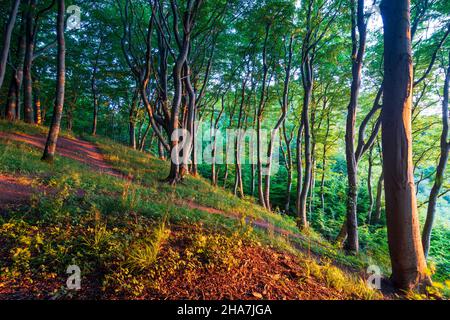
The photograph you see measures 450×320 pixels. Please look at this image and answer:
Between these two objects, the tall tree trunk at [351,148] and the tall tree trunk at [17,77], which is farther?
the tall tree trunk at [17,77]

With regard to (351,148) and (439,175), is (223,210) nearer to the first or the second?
(351,148)

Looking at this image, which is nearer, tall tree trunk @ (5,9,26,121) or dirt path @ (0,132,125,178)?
dirt path @ (0,132,125,178)

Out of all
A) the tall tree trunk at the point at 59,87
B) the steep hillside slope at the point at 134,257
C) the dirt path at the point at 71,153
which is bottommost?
the steep hillside slope at the point at 134,257

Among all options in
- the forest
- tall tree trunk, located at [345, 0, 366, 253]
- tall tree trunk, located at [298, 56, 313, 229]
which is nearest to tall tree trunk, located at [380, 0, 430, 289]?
the forest

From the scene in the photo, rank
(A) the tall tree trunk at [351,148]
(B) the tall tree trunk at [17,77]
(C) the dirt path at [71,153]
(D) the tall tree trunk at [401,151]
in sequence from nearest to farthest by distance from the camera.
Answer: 1. (D) the tall tree trunk at [401,151]
2. (A) the tall tree trunk at [351,148]
3. (C) the dirt path at [71,153]
4. (B) the tall tree trunk at [17,77]

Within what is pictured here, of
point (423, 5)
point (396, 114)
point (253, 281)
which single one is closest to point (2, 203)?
point (253, 281)

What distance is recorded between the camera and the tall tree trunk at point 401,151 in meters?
3.29

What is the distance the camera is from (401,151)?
333 centimetres

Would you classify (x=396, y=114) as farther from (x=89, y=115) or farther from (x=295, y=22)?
(x=89, y=115)

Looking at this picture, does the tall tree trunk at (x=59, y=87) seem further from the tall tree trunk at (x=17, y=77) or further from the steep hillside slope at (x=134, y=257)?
the tall tree trunk at (x=17, y=77)

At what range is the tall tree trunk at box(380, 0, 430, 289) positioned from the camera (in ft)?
10.8

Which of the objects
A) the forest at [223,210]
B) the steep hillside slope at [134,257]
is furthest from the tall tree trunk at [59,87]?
the steep hillside slope at [134,257]

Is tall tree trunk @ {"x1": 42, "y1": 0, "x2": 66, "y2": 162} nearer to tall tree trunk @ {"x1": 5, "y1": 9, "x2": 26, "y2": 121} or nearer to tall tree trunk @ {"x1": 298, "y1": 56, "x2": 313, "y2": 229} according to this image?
tall tree trunk @ {"x1": 5, "y1": 9, "x2": 26, "y2": 121}
